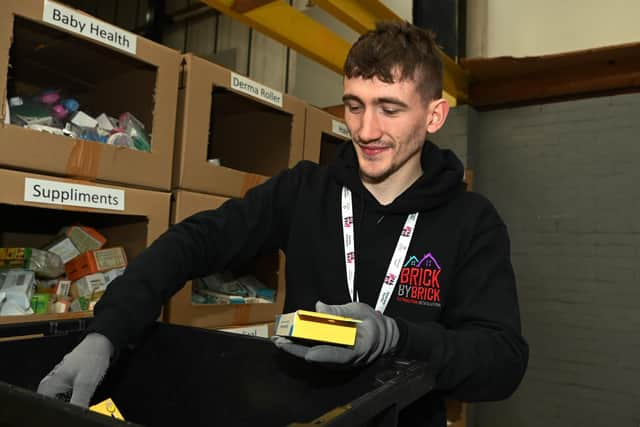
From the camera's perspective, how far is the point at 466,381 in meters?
0.83

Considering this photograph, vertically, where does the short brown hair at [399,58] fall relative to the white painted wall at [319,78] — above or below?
below

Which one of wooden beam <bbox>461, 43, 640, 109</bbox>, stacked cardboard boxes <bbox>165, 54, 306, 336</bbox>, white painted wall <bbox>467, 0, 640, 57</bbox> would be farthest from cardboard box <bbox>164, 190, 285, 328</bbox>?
white painted wall <bbox>467, 0, 640, 57</bbox>

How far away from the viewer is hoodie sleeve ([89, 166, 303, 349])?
83 centimetres

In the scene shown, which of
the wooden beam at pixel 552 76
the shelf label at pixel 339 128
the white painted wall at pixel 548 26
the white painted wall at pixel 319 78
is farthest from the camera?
the white painted wall at pixel 319 78

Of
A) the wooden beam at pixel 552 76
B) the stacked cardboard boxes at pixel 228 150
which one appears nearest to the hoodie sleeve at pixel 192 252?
the stacked cardboard boxes at pixel 228 150

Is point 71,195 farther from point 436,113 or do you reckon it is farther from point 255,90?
point 436,113

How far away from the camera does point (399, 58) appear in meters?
1.12

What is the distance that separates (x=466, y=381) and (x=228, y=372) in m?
0.42

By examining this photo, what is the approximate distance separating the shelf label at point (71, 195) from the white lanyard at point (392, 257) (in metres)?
0.56

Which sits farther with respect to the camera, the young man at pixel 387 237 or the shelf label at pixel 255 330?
the shelf label at pixel 255 330

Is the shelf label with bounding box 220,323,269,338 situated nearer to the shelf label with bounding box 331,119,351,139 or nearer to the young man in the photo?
the young man

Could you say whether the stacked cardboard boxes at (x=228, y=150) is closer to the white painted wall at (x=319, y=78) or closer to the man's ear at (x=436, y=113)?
the man's ear at (x=436, y=113)

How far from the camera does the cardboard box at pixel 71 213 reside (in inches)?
40.6

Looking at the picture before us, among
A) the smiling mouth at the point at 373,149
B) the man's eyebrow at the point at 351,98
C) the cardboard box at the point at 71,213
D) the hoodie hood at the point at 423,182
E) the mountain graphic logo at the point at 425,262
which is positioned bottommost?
the mountain graphic logo at the point at 425,262
